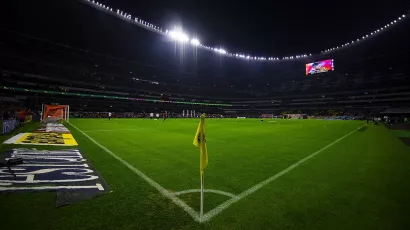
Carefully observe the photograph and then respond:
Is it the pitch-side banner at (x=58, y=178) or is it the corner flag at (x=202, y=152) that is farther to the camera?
the pitch-side banner at (x=58, y=178)

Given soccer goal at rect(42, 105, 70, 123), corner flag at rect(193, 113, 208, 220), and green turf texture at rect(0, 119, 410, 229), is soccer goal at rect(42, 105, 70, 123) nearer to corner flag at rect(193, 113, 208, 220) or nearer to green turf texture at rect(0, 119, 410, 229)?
green turf texture at rect(0, 119, 410, 229)

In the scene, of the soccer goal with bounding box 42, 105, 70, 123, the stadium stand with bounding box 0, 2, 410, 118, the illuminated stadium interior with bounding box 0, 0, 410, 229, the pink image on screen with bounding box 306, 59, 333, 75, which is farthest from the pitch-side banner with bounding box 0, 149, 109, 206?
the pink image on screen with bounding box 306, 59, 333, 75

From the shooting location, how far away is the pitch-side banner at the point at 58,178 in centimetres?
369

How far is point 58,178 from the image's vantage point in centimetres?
447

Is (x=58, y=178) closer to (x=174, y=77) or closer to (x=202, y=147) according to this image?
(x=202, y=147)

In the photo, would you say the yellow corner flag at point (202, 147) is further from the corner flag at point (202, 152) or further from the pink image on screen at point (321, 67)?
the pink image on screen at point (321, 67)

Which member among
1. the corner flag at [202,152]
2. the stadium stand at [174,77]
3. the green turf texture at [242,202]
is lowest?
the green turf texture at [242,202]

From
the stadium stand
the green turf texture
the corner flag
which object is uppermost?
the stadium stand

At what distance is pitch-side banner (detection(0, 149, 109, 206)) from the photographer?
3.69 meters

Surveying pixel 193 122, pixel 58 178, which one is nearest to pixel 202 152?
pixel 58 178

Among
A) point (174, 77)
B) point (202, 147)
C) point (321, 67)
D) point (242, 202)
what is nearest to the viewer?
point (202, 147)

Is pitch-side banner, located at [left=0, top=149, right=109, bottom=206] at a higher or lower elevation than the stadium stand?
lower

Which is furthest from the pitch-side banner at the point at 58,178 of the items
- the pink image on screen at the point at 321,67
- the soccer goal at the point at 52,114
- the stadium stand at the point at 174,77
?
the pink image on screen at the point at 321,67

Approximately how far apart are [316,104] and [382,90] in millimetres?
21038
